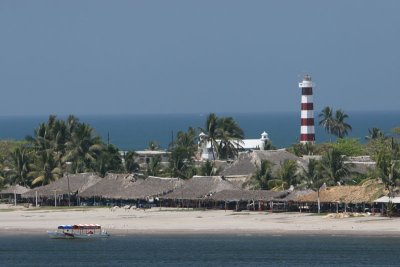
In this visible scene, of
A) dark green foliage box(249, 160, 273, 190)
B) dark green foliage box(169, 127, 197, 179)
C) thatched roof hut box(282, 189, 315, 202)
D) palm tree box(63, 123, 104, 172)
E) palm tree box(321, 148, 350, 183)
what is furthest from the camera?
palm tree box(63, 123, 104, 172)

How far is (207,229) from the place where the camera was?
8144 cm

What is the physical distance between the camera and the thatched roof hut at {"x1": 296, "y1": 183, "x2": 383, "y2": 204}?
8344 centimetres

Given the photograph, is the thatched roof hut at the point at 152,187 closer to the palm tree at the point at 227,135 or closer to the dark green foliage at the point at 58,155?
the dark green foliage at the point at 58,155

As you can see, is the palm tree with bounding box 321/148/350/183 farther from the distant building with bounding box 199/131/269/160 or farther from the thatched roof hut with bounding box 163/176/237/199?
the distant building with bounding box 199/131/269/160

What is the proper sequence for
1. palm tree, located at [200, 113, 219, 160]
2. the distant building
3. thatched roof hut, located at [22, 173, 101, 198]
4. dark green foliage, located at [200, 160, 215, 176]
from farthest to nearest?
the distant building → palm tree, located at [200, 113, 219, 160] → thatched roof hut, located at [22, 173, 101, 198] → dark green foliage, located at [200, 160, 215, 176]

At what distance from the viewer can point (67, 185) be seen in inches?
3989

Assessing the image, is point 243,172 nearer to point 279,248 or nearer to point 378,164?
point 378,164

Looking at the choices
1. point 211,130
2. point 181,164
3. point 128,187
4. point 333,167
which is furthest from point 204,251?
point 211,130

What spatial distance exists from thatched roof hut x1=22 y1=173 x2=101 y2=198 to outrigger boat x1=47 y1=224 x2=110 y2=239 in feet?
58.9

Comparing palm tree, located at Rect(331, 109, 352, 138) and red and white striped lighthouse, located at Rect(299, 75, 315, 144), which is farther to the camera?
palm tree, located at Rect(331, 109, 352, 138)

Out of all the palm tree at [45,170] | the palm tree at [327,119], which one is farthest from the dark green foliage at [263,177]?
the palm tree at [327,119]

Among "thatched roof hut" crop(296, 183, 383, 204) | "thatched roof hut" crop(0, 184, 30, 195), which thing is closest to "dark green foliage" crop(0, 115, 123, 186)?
"thatched roof hut" crop(0, 184, 30, 195)

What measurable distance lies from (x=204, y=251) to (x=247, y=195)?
Result: 667 inches

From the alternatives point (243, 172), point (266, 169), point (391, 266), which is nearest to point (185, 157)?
point (243, 172)
